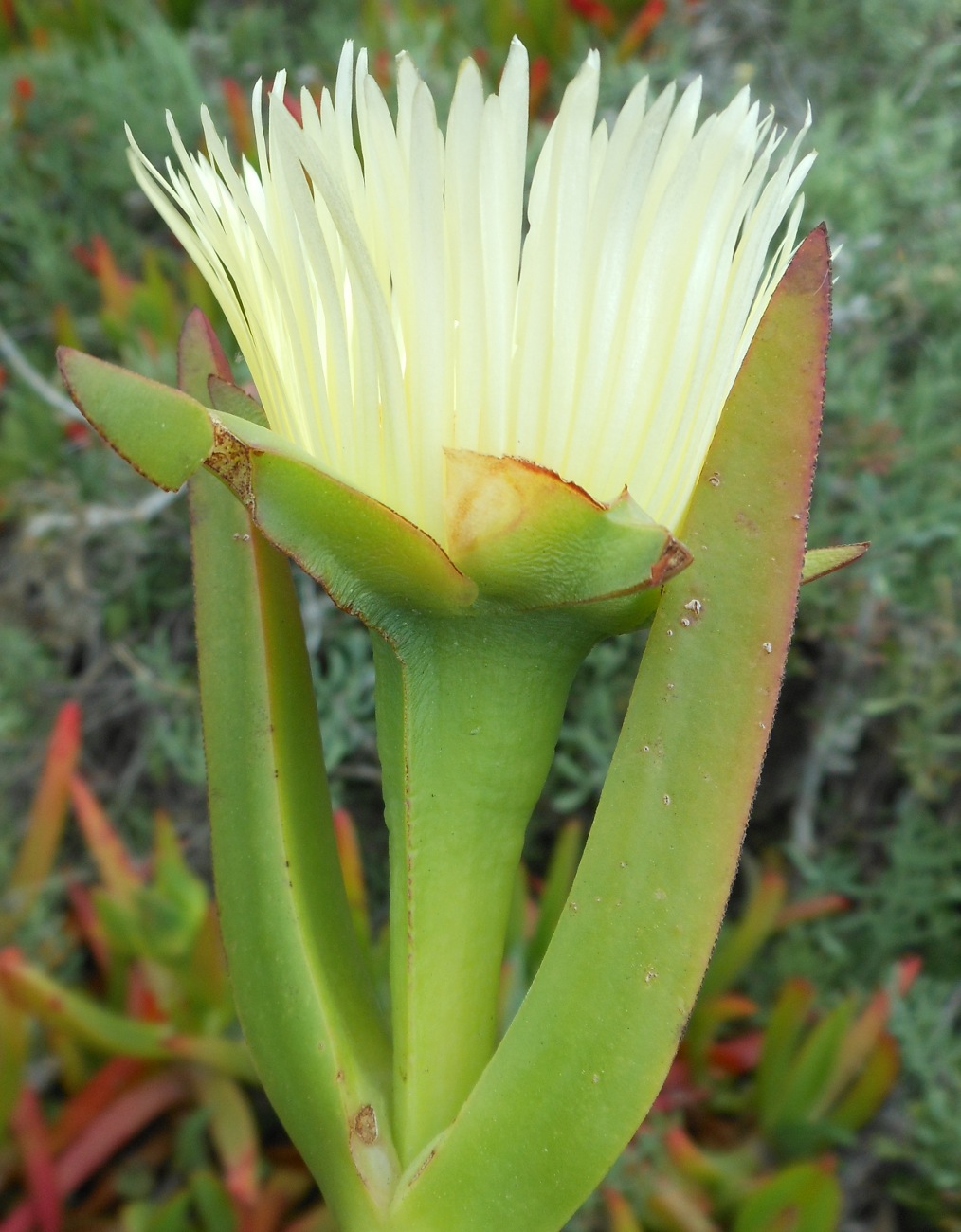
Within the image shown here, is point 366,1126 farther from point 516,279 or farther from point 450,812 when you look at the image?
point 516,279

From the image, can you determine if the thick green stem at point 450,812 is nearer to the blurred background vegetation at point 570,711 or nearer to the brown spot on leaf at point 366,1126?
the brown spot on leaf at point 366,1126

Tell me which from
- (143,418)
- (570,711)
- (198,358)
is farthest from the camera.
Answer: (570,711)

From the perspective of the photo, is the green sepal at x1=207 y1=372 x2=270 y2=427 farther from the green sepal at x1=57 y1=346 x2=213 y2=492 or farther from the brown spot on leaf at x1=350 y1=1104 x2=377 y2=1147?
the brown spot on leaf at x1=350 y1=1104 x2=377 y2=1147

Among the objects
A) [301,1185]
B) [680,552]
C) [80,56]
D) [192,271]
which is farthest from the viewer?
[80,56]

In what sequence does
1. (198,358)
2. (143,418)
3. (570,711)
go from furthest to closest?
1. (570,711)
2. (198,358)
3. (143,418)

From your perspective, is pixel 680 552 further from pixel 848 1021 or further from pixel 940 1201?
pixel 940 1201

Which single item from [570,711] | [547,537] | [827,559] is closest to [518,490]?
[547,537]

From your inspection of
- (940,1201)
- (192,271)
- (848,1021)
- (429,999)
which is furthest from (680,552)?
(192,271)

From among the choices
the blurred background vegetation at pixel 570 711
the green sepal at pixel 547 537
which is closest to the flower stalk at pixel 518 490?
the green sepal at pixel 547 537
